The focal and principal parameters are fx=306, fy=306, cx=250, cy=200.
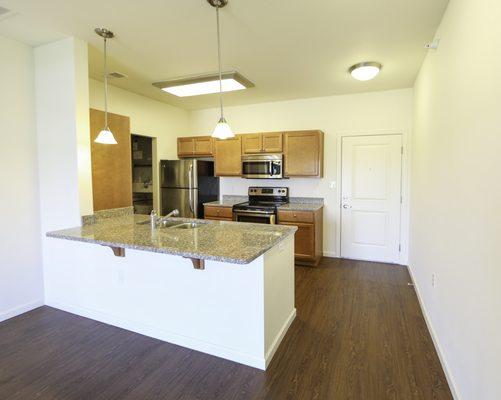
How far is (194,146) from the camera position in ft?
17.8

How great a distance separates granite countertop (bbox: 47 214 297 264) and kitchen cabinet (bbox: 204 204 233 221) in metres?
1.73

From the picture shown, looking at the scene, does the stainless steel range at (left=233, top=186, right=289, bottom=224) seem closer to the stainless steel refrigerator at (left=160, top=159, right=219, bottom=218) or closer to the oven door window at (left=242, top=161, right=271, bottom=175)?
the oven door window at (left=242, top=161, right=271, bottom=175)

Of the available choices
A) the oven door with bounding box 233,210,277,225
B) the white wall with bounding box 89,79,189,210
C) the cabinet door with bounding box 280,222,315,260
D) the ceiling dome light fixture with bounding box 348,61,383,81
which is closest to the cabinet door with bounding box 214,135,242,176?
the oven door with bounding box 233,210,277,225

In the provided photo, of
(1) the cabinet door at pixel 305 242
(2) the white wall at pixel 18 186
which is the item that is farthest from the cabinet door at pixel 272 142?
(2) the white wall at pixel 18 186

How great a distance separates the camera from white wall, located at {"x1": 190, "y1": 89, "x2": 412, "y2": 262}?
14.9 feet

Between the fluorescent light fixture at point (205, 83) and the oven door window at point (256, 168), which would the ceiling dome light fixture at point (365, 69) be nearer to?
the fluorescent light fixture at point (205, 83)

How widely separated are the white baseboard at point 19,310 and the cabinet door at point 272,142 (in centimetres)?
350

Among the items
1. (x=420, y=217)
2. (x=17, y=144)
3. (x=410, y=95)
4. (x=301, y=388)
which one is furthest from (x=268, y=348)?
(x=410, y=95)

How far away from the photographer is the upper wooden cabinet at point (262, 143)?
4801mm

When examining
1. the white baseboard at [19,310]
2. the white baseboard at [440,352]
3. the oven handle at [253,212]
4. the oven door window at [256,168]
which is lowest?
the white baseboard at [440,352]

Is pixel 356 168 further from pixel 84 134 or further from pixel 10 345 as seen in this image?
pixel 10 345

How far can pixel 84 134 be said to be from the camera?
2.93m

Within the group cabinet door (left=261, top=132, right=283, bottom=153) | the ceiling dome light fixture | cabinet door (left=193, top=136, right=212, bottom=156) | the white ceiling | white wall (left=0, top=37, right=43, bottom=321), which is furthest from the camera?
cabinet door (left=193, top=136, right=212, bottom=156)

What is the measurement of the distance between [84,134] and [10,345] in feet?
6.20
